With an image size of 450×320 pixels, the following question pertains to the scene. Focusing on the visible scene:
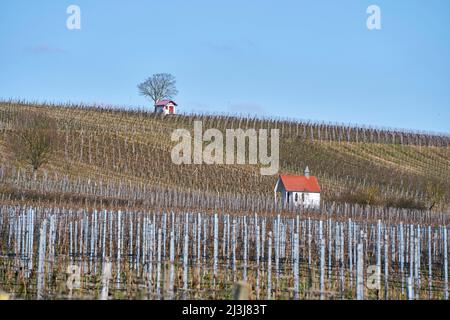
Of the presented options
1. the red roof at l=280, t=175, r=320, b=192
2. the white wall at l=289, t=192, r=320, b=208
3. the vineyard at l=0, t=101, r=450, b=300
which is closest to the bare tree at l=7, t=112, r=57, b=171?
the vineyard at l=0, t=101, r=450, b=300

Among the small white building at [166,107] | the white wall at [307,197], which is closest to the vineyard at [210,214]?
the white wall at [307,197]

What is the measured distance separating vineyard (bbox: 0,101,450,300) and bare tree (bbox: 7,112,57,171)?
28.9 inches

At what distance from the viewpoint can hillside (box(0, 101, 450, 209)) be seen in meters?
48.1

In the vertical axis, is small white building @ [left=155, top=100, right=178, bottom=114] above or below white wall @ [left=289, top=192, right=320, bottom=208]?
above

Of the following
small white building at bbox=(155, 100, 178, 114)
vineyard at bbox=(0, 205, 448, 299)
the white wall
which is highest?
small white building at bbox=(155, 100, 178, 114)

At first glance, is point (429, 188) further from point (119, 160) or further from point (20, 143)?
point (20, 143)

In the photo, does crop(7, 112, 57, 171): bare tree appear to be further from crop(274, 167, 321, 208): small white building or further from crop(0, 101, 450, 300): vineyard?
crop(274, 167, 321, 208): small white building

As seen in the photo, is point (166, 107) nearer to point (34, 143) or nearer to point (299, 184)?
point (299, 184)

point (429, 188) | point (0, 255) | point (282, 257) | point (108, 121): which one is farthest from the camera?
point (108, 121)

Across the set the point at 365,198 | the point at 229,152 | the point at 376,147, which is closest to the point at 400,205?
the point at 365,198

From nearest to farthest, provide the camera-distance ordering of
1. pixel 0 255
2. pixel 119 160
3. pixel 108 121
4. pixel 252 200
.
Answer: pixel 0 255
pixel 252 200
pixel 119 160
pixel 108 121

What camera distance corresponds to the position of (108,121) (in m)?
62.8
